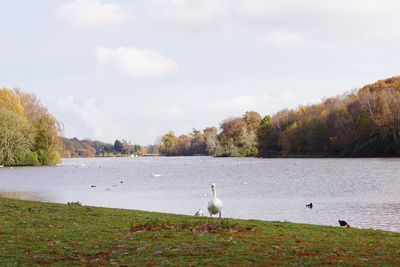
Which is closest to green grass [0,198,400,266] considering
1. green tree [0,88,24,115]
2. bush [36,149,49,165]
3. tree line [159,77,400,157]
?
green tree [0,88,24,115]

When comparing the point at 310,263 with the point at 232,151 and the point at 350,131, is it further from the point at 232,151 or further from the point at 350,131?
the point at 232,151

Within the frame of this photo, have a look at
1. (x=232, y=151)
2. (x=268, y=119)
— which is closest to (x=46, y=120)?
(x=268, y=119)

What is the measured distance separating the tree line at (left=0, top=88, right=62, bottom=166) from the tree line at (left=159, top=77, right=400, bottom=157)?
2204 inches

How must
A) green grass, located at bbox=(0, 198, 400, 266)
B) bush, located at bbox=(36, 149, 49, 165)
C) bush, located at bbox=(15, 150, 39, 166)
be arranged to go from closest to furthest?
green grass, located at bbox=(0, 198, 400, 266)
bush, located at bbox=(15, 150, 39, 166)
bush, located at bbox=(36, 149, 49, 165)

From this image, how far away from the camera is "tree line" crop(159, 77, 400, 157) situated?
94.2 m

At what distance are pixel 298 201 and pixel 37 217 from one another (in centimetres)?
1602

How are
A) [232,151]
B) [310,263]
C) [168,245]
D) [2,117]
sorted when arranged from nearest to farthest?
[310,263]
[168,245]
[2,117]
[232,151]

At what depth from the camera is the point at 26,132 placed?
81.9 metres

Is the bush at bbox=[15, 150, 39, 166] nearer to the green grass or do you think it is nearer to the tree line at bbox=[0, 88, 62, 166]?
the tree line at bbox=[0, 88, 62, 166]

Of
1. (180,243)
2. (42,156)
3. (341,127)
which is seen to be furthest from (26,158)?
(180,243)

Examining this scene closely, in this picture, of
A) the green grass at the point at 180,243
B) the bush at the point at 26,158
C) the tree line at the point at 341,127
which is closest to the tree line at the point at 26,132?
the bush at the point at 26,158

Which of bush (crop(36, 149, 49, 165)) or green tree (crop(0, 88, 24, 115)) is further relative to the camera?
bush (crop(36, 149, 49, 165))

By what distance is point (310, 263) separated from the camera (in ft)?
29.3

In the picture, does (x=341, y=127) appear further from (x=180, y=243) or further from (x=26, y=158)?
(x=180, y=243)
